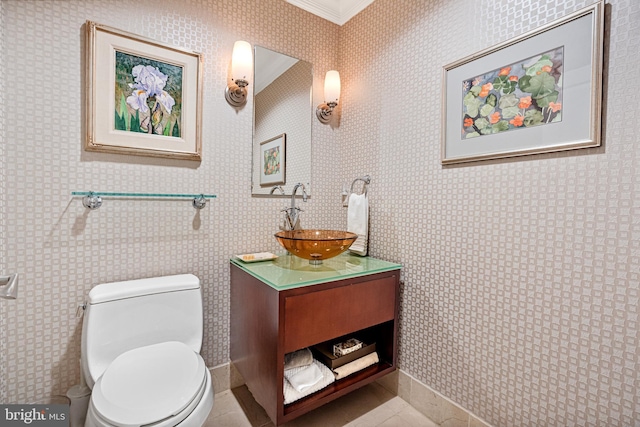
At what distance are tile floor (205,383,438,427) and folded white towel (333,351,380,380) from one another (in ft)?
0.78

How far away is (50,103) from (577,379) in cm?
244

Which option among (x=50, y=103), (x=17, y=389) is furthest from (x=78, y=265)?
(x=50, y=103)

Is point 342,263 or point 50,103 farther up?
point 50,103

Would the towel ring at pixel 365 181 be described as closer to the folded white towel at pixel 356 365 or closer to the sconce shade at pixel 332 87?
the sconce shade at pixel 332 87

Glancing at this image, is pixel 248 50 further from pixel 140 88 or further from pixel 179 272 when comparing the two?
pixel 179 272

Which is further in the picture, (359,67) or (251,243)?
(359,67)

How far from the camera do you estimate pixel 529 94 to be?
1223mm

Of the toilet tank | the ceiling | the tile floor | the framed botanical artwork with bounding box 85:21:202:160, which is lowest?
the tile floor

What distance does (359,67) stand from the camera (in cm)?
204

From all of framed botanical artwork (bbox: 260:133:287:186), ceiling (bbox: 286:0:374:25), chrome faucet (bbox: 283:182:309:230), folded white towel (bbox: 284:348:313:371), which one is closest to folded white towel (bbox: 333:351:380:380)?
folded white towel (bbox: 284:348:313:371)

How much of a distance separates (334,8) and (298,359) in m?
2.27

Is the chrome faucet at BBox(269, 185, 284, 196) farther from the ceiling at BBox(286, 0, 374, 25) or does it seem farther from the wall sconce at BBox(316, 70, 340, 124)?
the ceiling at BBox(286, 0, 374, 25)

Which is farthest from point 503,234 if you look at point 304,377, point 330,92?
point 330,92

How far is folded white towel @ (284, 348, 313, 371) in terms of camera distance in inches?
59.9
